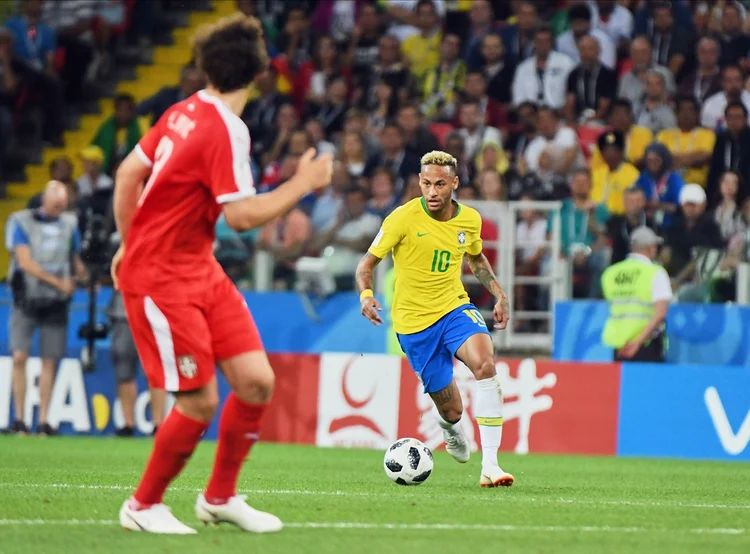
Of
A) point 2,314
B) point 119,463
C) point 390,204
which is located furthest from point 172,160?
point 2,314

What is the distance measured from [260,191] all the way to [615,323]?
525 cm

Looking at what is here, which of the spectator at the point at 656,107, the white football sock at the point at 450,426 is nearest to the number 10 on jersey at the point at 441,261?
the white football sock at the point at 450,426

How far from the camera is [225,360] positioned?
6633mm

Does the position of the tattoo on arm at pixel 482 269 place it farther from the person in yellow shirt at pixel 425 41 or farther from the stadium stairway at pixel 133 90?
the stadium stairway at pixel 133 90

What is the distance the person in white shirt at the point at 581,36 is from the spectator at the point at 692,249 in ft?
12.7

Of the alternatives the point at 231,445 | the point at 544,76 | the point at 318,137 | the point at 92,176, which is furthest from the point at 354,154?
the point at 231,445

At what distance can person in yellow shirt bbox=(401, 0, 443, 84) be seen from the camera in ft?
65.3

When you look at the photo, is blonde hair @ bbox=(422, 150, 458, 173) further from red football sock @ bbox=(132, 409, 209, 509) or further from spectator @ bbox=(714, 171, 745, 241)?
spectator @ bbox=(714, 171, 745, 241)

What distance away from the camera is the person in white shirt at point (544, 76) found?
18.6 meters

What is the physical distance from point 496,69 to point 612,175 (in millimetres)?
2944

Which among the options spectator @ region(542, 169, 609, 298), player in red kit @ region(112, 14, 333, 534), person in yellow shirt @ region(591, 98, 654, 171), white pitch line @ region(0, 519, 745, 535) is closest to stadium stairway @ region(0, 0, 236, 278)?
person in yellow shirt @ region(591, 98, 654, 171)

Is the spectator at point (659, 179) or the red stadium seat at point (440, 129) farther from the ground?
the red stadium seat at point (440, 129)

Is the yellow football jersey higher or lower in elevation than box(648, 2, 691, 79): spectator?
lower

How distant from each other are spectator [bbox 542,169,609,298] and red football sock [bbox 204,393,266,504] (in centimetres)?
942
